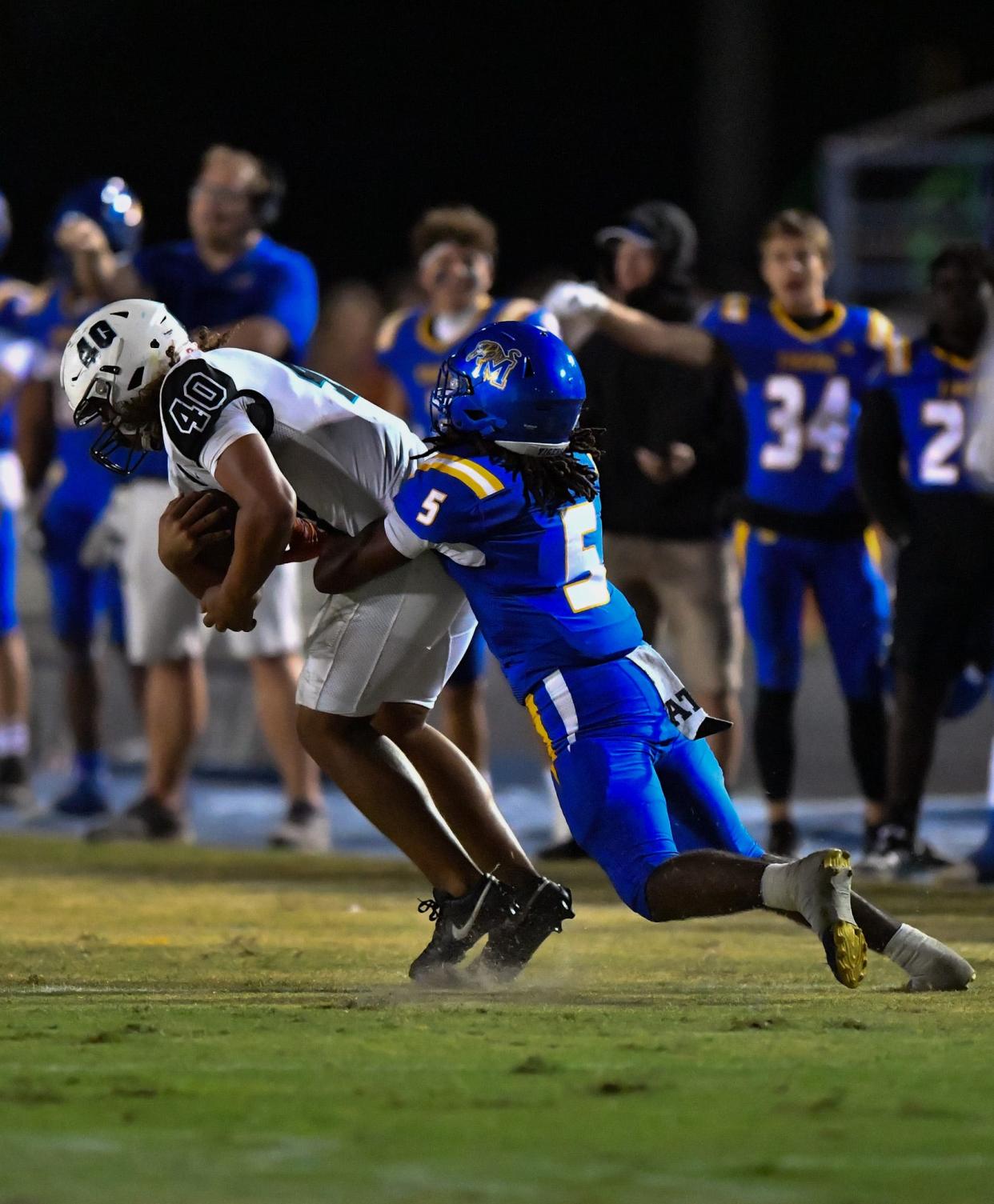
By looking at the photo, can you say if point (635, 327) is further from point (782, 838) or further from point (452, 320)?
point (782, 838)

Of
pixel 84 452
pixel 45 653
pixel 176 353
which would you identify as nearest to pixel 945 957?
pixel 176 353

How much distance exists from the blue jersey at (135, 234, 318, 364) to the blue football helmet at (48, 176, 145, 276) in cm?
82

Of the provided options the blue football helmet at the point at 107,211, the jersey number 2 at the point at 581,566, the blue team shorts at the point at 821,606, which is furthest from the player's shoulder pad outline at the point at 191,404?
the blue football helmet at the point at 107,211

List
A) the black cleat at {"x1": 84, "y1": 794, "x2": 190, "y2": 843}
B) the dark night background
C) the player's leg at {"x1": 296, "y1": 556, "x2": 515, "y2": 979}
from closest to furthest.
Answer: the player's leg at {"x1": 296, "y1": 556, "x2": 515, "y2": 979} → the black cleat at {"x1": 84, "y1": 794, "x2": 190, "y2": 843} → the dark night background

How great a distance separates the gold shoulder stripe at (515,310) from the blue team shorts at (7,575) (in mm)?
2793

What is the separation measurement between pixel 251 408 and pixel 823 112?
18.8 meters

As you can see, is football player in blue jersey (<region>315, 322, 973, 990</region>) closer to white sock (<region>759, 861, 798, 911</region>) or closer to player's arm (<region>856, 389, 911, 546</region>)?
white sock (<region>759, 861, 798, 911</region>)

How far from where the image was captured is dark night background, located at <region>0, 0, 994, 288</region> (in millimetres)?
21797

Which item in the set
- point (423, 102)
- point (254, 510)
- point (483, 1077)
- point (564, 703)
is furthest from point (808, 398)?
point (423, 102)

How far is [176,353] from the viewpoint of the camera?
5.21 meters

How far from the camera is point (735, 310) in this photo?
27.4 feet

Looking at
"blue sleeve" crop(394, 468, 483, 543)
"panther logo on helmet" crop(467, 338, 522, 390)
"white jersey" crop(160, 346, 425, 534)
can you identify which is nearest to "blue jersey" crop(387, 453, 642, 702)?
"blue sleeve" crop(394, 468, 483, 543)

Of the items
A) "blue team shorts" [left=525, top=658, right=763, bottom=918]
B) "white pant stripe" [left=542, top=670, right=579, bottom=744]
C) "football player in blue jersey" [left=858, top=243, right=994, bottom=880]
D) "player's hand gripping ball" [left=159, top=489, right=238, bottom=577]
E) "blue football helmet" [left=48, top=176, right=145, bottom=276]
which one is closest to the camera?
"blue team shorts" [left=525, top=658, right=763, bottom=918]

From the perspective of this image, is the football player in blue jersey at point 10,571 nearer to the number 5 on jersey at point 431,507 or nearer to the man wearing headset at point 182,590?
the man wearing headset at point 182,590
